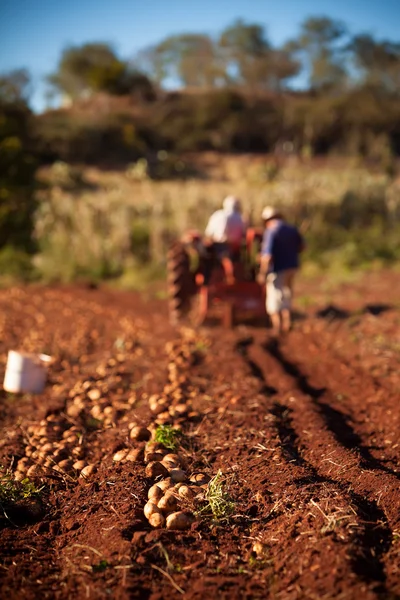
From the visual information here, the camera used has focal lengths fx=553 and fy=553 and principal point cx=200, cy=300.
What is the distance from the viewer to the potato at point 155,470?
142 inches

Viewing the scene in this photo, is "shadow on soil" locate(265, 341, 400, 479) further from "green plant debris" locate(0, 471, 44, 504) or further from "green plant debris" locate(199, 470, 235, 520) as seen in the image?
"green plant debris" locate(0, 471, 44, 504)

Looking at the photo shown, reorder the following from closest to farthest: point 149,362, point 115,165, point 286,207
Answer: point 149,362
point 286,207
point 115,165

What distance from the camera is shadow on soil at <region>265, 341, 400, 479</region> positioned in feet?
12.3

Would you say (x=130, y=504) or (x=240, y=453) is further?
(x=240, y=453)

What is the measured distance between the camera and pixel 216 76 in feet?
150

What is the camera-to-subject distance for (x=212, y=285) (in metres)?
7.80

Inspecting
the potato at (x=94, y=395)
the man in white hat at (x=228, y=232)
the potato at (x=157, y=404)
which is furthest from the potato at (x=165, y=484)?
the man in white hat at (x=228, y=232)

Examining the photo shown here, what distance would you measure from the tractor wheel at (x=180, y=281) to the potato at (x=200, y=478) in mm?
4638

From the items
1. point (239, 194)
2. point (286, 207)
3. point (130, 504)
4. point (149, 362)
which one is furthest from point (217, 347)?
point (239, 194)

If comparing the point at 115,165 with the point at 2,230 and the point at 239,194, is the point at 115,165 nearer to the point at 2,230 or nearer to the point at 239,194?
the point at 239,194

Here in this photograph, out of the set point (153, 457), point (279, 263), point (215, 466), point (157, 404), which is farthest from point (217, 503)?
point (279, 263)

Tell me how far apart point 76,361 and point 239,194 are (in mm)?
8743

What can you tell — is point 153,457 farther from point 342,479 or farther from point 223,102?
point 223,102

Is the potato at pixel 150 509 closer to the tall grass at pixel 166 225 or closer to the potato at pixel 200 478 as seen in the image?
the potato at pixel 200 478
